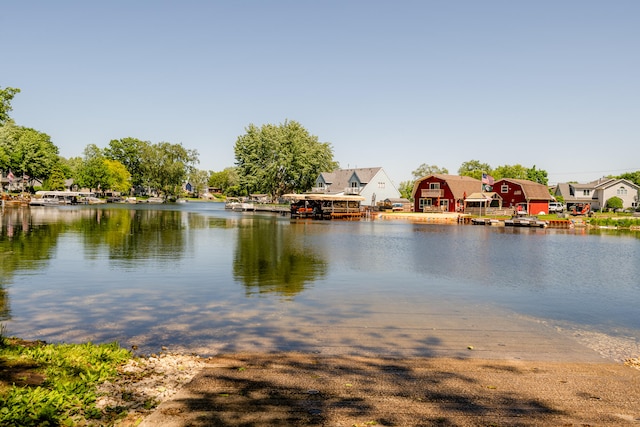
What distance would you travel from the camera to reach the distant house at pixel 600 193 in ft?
336

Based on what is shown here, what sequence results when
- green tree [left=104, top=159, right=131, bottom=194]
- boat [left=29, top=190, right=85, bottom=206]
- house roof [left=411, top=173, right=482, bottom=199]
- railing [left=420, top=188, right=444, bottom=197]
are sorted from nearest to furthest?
house roof [left=411, top=173, right=482, bottom=199] → railing [left=420, top=188, right=444, bottom=197] → boat [left=29, top=190, right=85, bottom=206] → green tree [left=104, top=159, right=131, bottom=194]

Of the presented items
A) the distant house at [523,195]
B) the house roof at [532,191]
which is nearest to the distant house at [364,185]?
the distant house at [523,195]

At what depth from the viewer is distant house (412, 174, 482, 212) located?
8975 centimetres

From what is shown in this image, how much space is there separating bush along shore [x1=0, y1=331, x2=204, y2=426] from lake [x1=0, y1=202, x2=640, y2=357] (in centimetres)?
199

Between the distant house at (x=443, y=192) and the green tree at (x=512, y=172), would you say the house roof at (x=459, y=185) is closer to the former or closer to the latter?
the distant house at (x=443, y=192)

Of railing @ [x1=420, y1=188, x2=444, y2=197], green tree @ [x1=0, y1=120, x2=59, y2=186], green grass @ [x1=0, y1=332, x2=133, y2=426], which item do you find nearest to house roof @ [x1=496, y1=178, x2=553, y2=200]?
railing @ [x1=420, y1=188, x2=444, y2=197]

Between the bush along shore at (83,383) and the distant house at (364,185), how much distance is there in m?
95.0

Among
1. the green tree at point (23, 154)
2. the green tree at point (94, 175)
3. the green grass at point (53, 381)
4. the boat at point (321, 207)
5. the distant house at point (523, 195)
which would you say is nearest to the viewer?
the green grass at point (53, 381)

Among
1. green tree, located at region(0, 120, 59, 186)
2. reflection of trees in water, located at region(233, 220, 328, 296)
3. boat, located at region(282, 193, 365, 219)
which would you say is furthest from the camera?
green tree, located at region(0, 120, 59, 186)

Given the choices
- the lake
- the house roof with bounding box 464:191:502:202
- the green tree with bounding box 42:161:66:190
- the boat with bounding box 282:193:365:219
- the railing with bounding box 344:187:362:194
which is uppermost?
the green tree with bounding box 42:161:66:190

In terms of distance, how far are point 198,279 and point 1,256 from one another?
13064 millimetres

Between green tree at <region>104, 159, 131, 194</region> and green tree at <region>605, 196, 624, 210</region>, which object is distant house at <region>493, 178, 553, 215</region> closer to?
green tree at <region>605, 196, 624, 210</region>

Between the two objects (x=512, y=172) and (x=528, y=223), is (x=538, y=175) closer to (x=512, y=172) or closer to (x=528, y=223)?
(x=512, y=172)

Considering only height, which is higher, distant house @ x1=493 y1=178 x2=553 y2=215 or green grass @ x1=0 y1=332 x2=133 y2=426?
distant house @ x1=493 y1=178 x2=553 y2=215
